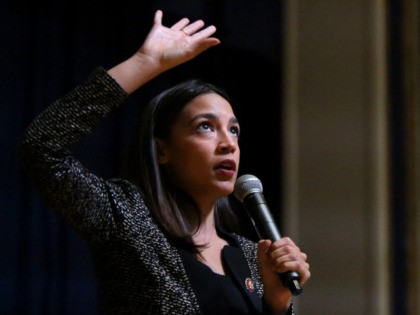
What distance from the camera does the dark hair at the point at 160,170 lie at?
1366mm

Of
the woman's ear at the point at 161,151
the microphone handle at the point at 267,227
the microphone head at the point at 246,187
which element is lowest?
the microphone handle at the point at 267,227

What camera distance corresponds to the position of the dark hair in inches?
53.8

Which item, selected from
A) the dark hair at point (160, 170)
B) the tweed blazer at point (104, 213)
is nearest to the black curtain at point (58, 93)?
the dark hair at point (160, 170)

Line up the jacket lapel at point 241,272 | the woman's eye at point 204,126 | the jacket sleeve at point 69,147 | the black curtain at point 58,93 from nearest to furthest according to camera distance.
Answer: the jacket sleeve at point 69,147
the jacket lapel at point 241,272
the woman's eye at point 204,126
the black curtain at point 58,93

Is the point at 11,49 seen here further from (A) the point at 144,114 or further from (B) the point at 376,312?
(B) the point at 376,312

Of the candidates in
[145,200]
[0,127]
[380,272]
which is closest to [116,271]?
[145,200]

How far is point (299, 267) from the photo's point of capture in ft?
3.93

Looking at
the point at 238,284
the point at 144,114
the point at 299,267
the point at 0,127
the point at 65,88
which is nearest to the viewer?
the point at 299,267

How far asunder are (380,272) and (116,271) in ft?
5.58

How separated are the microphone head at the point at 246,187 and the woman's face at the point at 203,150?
4 centimetres

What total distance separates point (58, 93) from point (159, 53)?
1.16 meters

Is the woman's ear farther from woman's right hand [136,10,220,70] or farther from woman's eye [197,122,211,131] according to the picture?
woman's right hand [136,10,220,70]

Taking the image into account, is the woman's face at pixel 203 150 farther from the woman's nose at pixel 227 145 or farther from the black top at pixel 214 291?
the black top at pixel 214 291

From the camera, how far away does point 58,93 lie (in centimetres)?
238
